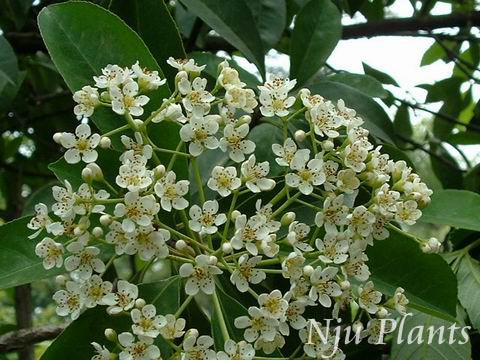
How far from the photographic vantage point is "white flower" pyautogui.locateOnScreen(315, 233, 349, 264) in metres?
1.09

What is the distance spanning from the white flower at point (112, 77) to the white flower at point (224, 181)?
20 cm

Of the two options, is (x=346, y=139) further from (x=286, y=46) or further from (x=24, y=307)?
(x=24, y=307)

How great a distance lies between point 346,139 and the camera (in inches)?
45.7

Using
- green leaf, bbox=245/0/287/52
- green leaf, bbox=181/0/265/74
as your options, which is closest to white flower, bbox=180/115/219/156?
green leaf, bbox=181/0/265/74

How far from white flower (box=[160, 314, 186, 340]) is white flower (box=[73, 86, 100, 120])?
33 centimetres

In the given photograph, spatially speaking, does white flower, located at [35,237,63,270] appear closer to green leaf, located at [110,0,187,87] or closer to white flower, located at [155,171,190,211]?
white flower, located at [155,171,190,211]

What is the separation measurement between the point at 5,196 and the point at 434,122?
4.60 ft

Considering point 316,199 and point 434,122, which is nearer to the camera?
point 316,199

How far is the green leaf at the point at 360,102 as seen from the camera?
1.60 meters

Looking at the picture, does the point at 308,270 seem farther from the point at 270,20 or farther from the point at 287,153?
the point at 270,20

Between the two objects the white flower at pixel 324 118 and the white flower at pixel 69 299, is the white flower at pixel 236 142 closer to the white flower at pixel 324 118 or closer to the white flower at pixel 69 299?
the white flower at pixel 324 118

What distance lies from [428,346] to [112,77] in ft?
2.54

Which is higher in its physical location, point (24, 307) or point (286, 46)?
point (286, 46)

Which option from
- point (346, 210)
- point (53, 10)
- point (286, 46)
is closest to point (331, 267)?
point (346, 210)
